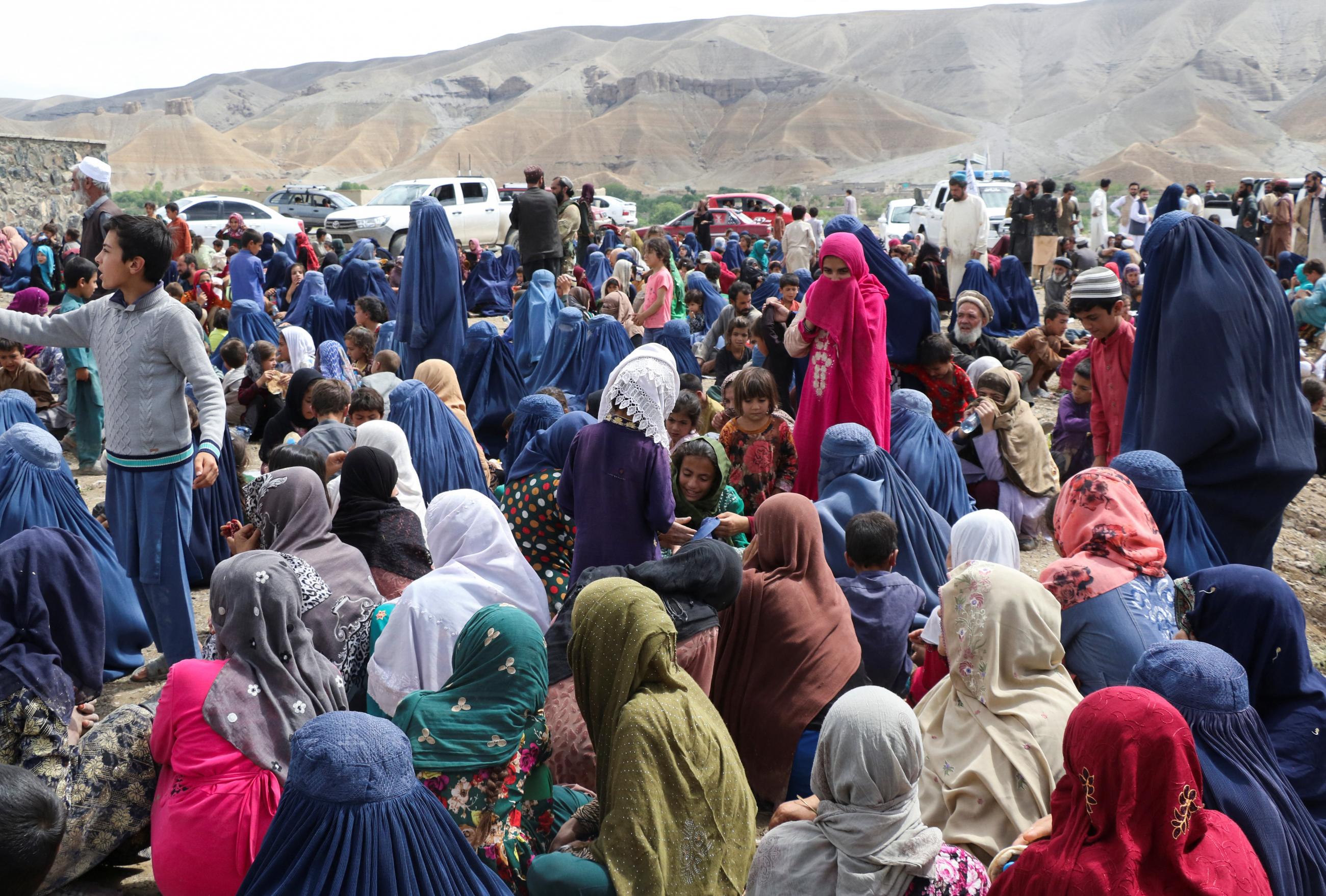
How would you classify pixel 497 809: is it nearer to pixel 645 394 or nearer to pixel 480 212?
pixel 645 394

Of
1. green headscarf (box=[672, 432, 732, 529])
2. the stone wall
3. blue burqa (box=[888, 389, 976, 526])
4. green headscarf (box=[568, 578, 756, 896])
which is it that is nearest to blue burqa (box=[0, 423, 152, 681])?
green headscarf (box=[672, 432, 732, 529])

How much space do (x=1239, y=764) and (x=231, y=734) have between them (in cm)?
197

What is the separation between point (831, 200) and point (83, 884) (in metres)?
43.4

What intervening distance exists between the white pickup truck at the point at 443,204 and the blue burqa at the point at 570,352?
9.86 m

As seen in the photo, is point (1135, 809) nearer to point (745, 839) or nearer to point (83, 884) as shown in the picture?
point (745, 839)

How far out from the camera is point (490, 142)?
60594 mm

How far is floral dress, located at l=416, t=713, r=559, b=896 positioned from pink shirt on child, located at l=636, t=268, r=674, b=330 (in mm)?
6065

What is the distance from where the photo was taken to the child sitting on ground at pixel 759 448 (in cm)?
487

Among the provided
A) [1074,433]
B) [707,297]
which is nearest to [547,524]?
[1074,433]

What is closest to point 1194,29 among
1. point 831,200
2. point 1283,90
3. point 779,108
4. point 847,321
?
point 1283,90

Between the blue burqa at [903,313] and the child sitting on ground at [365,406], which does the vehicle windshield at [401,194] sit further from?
the child sitting on ground at [365,406]

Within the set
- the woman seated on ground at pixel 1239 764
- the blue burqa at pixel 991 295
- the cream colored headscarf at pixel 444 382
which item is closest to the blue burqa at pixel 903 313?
the cream colored headscarf at pixel 444 382

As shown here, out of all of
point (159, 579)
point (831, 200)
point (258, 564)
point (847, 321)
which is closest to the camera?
point (258, 564)

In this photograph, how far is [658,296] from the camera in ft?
27.3
